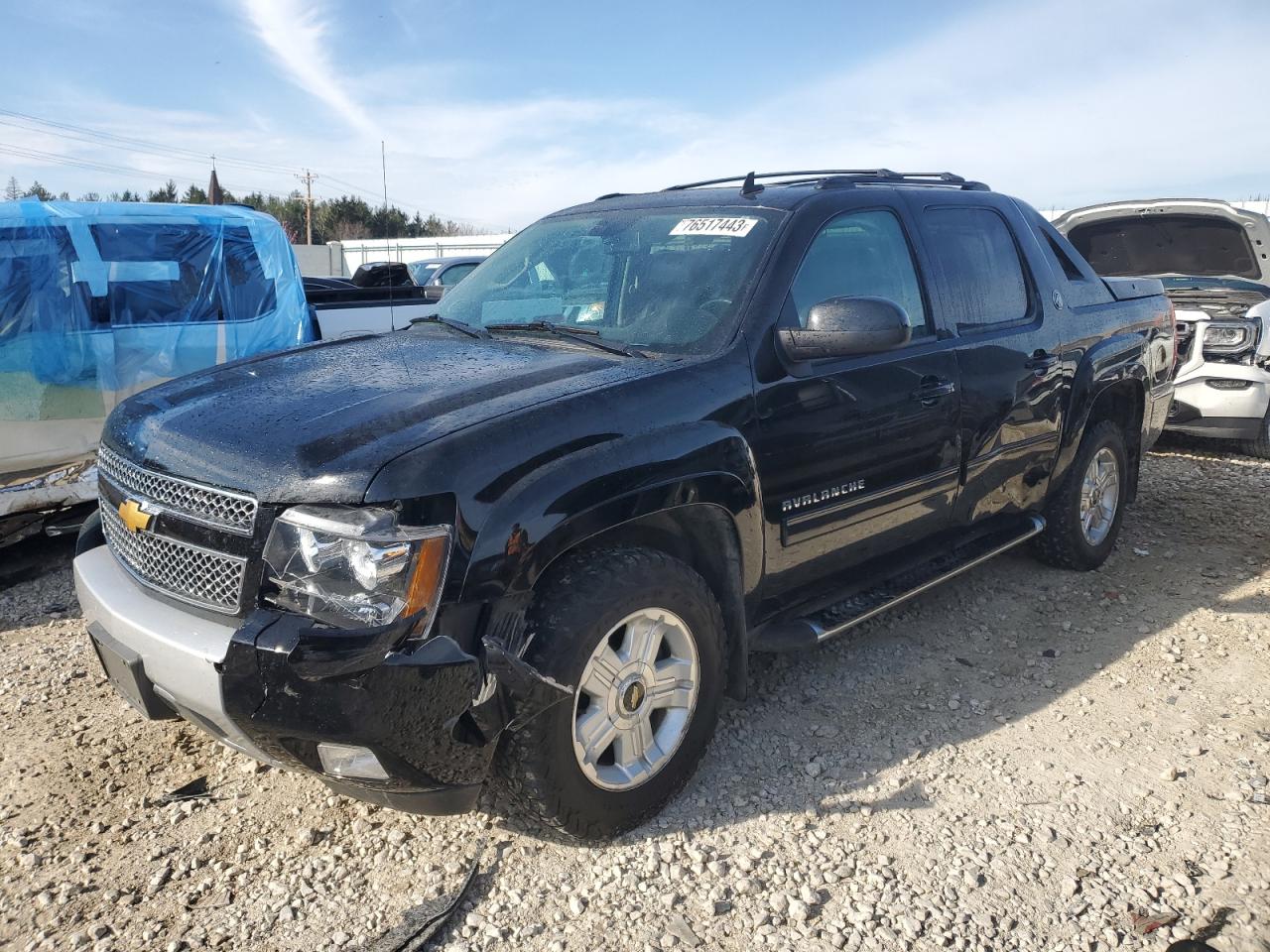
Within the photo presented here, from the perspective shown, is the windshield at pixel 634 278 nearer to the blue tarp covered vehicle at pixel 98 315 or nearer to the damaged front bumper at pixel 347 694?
the damaged front bumper at pixel 347 694

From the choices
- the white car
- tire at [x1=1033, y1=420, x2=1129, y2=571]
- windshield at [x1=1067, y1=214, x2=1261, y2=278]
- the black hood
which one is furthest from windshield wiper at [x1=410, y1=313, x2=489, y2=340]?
windshield at [x1=1067, y1=214, x2=1261, y2=278]

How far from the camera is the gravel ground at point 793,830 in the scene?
255 cm

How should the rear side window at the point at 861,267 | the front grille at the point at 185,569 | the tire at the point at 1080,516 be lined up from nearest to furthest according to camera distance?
the front grille at the point at 185,569
the rear side window at the point at 861,267
the tire at the point at 1080,516

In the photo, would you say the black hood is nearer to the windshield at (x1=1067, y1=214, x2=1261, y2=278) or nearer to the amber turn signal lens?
the amber turn signal lens

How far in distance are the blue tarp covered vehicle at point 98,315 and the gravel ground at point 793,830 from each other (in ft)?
4.76

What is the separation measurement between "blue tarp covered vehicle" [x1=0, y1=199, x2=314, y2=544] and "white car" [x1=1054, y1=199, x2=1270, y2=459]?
6665 millimetres

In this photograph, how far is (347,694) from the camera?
7.33 ft

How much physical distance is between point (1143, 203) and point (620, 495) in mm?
7283

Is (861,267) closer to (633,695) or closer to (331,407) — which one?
(633,695)

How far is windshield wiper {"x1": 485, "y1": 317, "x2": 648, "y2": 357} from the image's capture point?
318 cm

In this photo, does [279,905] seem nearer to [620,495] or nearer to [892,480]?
[620,495]

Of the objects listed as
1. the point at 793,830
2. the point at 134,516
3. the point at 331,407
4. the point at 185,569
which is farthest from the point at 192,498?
the point at 793,830

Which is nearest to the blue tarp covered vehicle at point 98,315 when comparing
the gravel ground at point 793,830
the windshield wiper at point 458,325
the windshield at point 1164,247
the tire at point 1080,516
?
the gravel ground at point 793,830

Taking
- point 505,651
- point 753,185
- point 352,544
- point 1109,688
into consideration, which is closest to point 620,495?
point 505,651
